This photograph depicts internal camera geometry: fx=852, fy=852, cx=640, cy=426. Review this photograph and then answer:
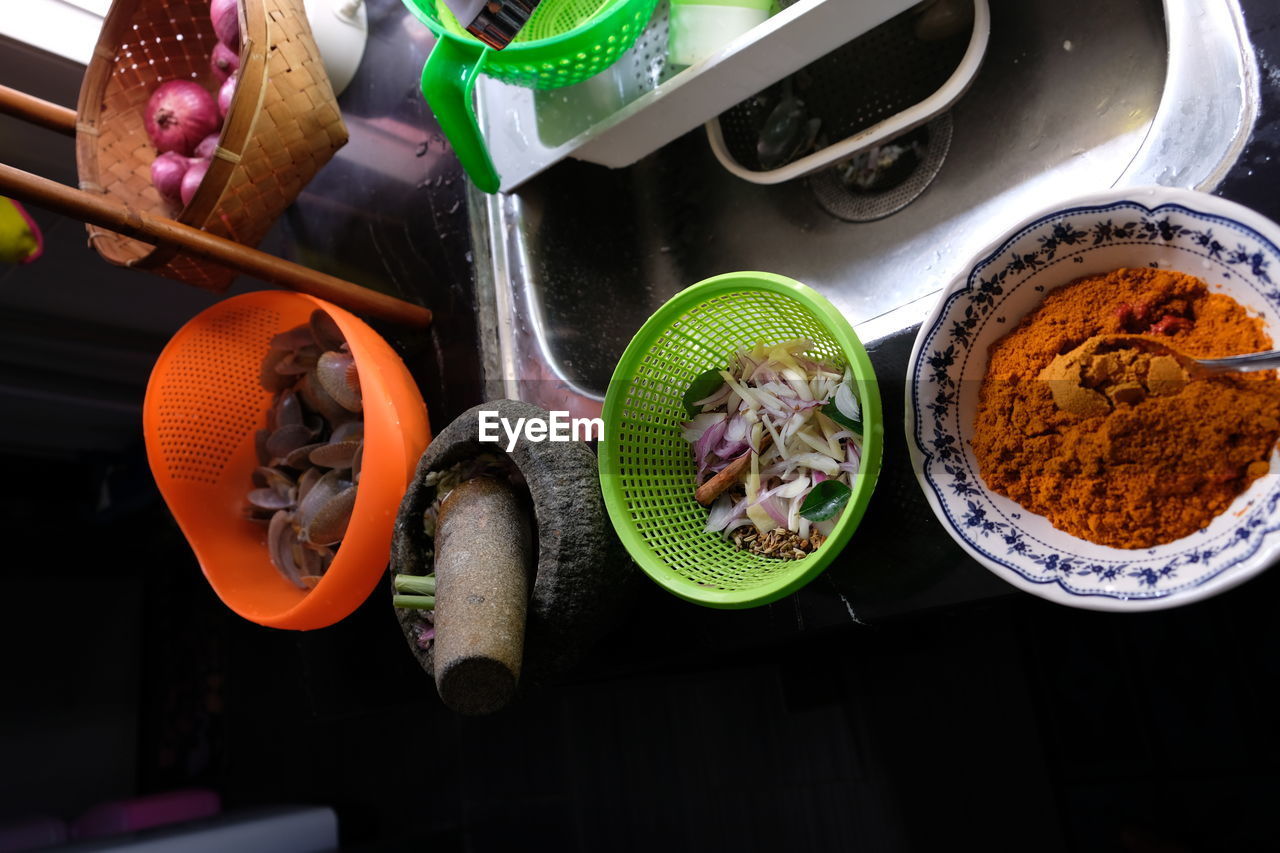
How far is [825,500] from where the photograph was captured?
2.59 ft

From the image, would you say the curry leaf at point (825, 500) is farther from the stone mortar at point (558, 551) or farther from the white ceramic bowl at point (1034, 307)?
the stone mortar at point (558, 551)

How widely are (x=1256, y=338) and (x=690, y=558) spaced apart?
0.49 metres

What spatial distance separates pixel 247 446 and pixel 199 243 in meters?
0.34

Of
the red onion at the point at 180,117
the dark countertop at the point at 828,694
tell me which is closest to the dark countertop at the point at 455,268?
the dark countertop at the point at 828,694

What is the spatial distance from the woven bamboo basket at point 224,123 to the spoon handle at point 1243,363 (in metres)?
0.95

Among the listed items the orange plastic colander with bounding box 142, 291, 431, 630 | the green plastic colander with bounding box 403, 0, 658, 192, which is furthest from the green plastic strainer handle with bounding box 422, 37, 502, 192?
the orange plastic colander with bounding box 142, 291, 431, 630

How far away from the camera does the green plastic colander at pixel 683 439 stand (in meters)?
0.71

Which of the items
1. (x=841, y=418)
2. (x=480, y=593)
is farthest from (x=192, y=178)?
(x=841, y=418)

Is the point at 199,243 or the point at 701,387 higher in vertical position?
the point at 199,243

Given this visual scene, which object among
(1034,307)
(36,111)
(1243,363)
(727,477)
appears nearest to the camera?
(1243,363)

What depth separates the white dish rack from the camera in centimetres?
92

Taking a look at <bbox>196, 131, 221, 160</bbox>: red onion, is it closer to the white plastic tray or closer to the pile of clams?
the pile of clams

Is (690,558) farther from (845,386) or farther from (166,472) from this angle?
(166,472)

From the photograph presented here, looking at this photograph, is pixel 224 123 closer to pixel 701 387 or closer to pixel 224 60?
pixel 224 60
